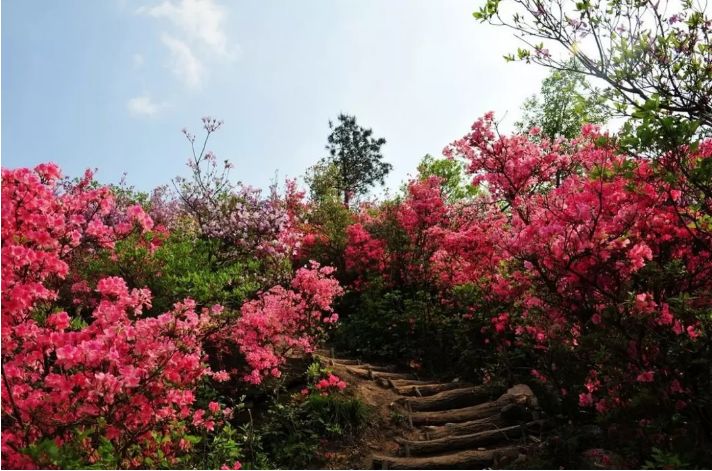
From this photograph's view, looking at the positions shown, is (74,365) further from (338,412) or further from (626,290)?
(626,290)

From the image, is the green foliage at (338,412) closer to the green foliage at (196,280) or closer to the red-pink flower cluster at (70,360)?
the green foliage at (196,280)

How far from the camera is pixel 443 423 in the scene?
8312mm

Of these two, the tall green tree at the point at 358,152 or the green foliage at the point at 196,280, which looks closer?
the green foliage at the point at 196,280

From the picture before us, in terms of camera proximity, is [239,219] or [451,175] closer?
[239,219]

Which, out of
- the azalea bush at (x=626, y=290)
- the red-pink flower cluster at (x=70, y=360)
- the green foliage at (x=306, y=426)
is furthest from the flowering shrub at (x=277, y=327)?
the azalea bush at (x=626, y=290)

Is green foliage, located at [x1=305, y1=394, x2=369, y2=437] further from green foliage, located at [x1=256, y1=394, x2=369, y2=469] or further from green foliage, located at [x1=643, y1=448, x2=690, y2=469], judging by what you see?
green foliage, located at [x1=643, y1=448, x2=690, y2=469]

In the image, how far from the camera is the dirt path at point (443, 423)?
22.9 ft

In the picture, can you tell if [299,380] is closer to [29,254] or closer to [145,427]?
[145,427]

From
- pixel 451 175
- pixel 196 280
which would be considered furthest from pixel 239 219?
pixel 451 175

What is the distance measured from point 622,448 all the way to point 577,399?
42.8 inches

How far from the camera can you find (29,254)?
447 centimetres

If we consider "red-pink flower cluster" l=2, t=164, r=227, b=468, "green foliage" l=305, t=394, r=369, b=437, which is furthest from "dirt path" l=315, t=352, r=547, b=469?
"red-pink flower cluster" l=2, t=164, r=227, b=468

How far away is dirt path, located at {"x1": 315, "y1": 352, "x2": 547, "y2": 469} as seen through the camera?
22.9 ft

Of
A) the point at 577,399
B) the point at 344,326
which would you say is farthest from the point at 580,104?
the point at 344,326
